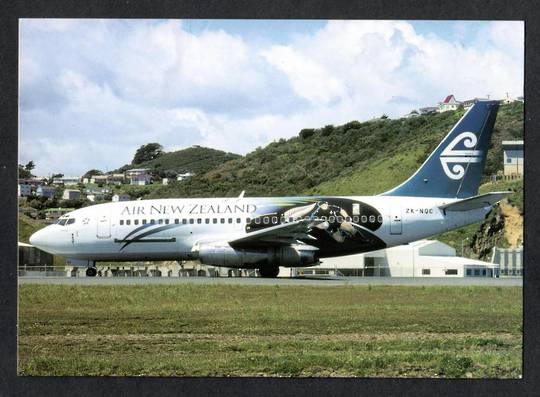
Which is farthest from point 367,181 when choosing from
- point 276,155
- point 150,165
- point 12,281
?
point 12,281

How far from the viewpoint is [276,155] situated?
7038cm

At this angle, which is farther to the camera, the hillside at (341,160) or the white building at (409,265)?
the hillside at (341,160)

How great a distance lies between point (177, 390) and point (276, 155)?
2385 inches

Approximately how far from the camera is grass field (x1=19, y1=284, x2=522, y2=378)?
11711 mm

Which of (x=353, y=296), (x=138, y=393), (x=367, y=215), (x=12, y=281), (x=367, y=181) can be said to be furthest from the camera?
(x=367, y=181)

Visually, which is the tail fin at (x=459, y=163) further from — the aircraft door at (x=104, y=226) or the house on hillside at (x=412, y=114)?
the house on hillside at (x=412, y=114)

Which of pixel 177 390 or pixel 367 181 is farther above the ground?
pixel 367 181

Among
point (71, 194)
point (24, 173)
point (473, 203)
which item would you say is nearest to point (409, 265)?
point (473, 203)

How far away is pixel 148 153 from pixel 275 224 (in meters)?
43.4

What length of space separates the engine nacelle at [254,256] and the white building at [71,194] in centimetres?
3752

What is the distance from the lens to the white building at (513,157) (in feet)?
179

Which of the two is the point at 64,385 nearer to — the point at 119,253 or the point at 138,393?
the point at 138,393

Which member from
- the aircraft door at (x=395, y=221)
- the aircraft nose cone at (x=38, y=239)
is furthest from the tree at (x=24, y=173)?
the aircraft door at (x=395, y=221)

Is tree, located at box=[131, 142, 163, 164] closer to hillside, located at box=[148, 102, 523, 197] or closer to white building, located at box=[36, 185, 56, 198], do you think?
hillside, located at box=[148, 102, 523, 197]
